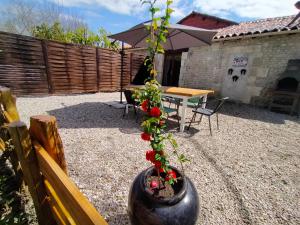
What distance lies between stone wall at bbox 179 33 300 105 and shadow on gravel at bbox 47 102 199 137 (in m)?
4.10

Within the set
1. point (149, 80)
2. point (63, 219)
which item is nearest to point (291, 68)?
point (149, 80)

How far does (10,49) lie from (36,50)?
722 millimetres

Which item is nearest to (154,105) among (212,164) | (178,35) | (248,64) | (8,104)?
(8,104)

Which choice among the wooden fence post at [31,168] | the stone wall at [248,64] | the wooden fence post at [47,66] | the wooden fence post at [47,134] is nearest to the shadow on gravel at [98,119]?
the wooden fence post at [47,66]

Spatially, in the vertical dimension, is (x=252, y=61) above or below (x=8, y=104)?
above

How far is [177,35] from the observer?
4598 millimetres

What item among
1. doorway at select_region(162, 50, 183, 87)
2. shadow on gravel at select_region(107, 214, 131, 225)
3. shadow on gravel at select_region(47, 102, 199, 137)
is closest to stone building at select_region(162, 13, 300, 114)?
doorway at select_region(162, 50, 183, 87)

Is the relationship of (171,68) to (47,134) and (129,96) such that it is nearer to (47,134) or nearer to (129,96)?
(129,96)

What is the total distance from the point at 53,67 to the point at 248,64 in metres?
7.86

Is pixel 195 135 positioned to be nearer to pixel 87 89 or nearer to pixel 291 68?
pixel 291 68

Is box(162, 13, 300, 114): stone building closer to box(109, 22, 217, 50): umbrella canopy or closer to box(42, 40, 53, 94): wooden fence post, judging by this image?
box(109, 22, 217, 50): umbrella canopy

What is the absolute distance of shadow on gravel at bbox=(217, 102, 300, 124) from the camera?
502 cm

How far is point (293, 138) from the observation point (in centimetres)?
371

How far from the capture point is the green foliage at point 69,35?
31.8 ft
